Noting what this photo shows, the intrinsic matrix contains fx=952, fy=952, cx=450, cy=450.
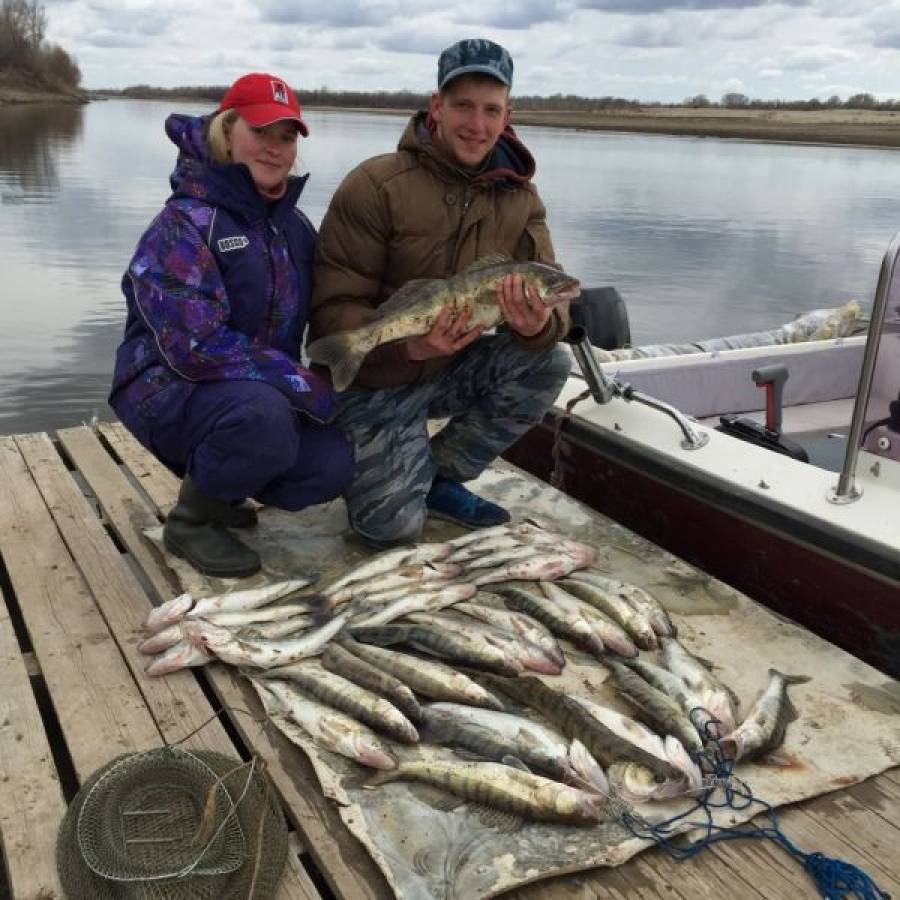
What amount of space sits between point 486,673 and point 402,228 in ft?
5.88

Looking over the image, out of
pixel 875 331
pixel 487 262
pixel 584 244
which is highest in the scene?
pixel 487 262

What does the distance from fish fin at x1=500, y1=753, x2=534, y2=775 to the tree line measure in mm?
89804

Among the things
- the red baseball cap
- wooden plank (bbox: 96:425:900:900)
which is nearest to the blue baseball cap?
the red baseball cap

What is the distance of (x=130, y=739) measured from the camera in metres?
2.99

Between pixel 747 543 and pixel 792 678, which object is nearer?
pixel 792 678

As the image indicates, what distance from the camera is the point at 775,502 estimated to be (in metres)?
3.99

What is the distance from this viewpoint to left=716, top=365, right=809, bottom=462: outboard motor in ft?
14.6

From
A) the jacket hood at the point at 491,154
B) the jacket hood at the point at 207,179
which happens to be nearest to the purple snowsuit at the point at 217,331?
the jacket hood at the point at 207,179

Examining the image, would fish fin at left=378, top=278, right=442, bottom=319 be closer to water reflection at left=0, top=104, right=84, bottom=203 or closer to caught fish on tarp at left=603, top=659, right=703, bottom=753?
caught fish on tarp at left=603, top=659, right=703, bottom=753

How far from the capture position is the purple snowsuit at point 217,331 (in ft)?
11.5

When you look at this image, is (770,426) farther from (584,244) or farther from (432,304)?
(584,244)

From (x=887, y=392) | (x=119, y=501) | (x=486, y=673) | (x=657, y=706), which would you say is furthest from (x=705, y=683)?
(x=119, y=501)

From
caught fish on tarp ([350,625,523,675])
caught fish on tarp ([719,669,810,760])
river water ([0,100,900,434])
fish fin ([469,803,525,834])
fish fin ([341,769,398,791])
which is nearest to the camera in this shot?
fish fin ([469,803,525,834])

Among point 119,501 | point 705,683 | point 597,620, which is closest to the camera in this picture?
point 705,683
